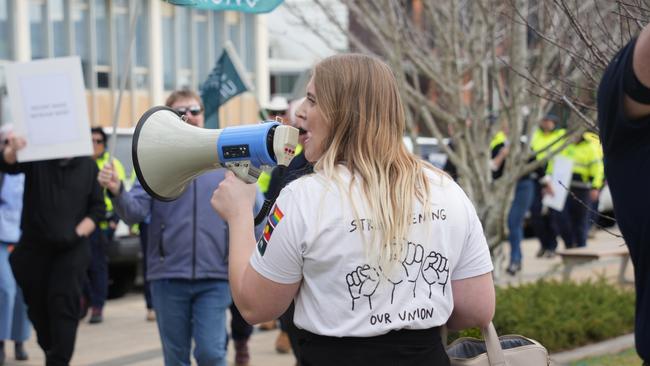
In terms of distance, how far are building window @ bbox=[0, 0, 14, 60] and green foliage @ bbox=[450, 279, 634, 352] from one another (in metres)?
18.3

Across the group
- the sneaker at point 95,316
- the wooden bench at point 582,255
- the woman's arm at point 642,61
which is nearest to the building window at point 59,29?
the sneaker at point 95,316

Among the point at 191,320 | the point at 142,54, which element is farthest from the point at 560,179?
the point at 142,54

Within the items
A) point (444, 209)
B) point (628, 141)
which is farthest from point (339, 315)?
point (628, 141)

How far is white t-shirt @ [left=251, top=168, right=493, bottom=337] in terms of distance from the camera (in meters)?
2.70

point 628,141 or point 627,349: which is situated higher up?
point 628,141

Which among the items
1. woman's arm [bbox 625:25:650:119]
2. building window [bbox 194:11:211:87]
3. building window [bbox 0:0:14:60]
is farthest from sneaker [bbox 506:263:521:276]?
building window [bbox 194:11:211:87]

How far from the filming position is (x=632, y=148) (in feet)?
7.43

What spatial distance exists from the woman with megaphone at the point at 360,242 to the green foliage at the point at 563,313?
4.34 meters

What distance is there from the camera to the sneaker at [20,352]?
26.3 feet

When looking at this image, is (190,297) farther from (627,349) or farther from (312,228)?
(627,349)

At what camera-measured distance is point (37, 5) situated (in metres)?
25.4

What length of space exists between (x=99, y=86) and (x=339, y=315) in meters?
25.6

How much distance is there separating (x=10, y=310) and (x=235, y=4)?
3.76 m

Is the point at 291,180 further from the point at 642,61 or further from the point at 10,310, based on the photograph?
the point at 10,310
